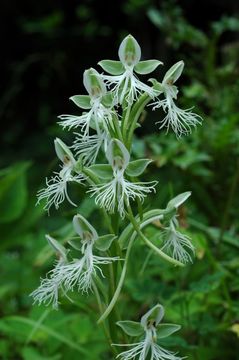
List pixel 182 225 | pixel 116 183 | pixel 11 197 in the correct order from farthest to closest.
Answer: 1. pixel 11 197
2. pixel 182 225
3. pixel 116 183

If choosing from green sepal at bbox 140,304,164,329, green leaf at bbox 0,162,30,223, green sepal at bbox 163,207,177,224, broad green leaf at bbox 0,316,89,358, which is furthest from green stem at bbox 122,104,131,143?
green leaf at bbox 0,162,30,223

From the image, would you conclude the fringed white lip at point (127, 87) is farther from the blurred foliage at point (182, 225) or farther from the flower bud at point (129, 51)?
the blurred foliage at point (182, 225)

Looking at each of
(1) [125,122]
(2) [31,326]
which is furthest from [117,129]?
(2) [31,326]

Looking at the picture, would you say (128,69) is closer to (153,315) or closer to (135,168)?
(135,168)

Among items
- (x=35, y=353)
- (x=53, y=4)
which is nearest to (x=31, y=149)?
(x=53, y=4)

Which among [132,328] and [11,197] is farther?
[11,197]

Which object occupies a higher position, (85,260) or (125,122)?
(125,122)

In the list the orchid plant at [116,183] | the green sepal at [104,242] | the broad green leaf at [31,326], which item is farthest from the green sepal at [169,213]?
the broad green leaf at [31,326]

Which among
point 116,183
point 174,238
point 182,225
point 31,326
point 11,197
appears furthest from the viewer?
point 11,197
